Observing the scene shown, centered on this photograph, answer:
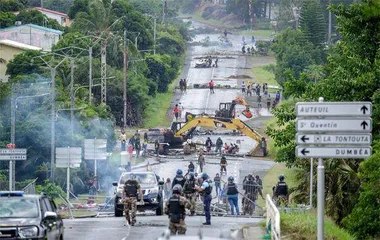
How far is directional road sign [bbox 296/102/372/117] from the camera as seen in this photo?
68.0 ft

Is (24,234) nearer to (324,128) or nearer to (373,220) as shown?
(324,128)

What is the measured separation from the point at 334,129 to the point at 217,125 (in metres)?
61.6

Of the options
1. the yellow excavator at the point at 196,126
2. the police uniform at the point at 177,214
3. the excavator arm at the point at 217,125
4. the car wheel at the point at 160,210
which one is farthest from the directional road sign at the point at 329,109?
the excavator arm at the point at 217,125

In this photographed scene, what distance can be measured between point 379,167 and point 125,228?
6.93 meters

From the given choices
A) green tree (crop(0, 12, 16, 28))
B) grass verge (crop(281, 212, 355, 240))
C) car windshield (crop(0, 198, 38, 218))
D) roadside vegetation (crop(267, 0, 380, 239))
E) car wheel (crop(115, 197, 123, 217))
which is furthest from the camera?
green tree (crop(0, 12, 16, 28))

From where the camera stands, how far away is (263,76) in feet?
433

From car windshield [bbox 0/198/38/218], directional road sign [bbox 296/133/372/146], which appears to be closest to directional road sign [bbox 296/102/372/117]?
directional road sign [bbox 296/133/372/146]

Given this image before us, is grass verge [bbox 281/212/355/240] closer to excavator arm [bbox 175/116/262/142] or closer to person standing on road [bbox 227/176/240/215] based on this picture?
person standing on road [bbox 227/176/240/215]

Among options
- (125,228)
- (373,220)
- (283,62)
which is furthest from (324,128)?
(283,62)

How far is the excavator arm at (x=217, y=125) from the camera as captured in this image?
8106 centimetres

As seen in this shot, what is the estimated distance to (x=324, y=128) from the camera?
20.7 meters

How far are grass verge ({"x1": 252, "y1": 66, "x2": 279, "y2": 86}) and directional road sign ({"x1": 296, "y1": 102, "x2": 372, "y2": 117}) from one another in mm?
104230

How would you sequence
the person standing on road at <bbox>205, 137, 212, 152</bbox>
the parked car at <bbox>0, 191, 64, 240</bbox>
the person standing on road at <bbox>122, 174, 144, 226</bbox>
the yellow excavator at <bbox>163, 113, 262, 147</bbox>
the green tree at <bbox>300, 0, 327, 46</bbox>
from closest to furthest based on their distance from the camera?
the parked car at <bbox>0, 191, 64, 240</bbox> < the person standing on road at <bbox>122, 174, 144, 226</bbox> < the yellow excavator at <bbox>163, 113, 262, 147</bbox> < the person standing on road at <bbox>205, 137, 212, 152</bbox> < the green tree at <bbox>300, 0, 327, 46</bbox>

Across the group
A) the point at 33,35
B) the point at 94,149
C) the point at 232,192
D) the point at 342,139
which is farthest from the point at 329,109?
the point at 33,35
